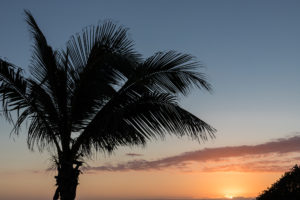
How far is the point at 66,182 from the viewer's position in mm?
8750

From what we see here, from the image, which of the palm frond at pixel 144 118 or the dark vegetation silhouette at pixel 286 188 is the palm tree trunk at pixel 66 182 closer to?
the palm frond at pixel 144 118

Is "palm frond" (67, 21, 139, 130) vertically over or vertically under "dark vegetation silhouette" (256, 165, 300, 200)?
over

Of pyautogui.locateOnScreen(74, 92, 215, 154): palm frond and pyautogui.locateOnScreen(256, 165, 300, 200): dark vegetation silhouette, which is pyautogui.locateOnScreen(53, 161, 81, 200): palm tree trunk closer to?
pyautogui.locateOnScreen(74, 92, 215, 154): palm frond

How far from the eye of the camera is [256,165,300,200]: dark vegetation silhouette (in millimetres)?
8643

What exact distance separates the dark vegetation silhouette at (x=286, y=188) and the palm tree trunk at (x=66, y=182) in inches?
175

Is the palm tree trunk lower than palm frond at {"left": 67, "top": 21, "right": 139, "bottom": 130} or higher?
lower

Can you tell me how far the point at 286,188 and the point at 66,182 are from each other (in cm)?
502

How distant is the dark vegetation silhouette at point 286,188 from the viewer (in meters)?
8.64

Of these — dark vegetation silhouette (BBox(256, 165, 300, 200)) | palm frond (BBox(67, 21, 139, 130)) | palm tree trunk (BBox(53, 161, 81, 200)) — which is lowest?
dark vegetation silhouette (BBox(256, 165, 300, 200))

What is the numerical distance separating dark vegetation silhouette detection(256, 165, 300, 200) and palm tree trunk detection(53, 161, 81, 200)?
14.6ft

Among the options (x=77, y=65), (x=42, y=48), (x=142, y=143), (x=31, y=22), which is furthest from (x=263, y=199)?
(x=31, y=22)

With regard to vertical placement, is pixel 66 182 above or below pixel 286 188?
above

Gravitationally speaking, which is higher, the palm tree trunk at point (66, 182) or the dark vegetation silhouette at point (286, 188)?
the palm tree trunk at point (66, 182)

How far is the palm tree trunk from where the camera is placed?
873cm
